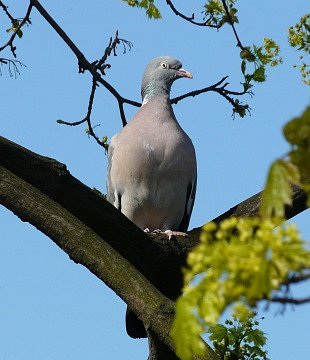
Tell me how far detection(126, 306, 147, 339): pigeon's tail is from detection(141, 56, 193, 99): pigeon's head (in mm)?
2295

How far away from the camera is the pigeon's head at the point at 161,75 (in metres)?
7.24

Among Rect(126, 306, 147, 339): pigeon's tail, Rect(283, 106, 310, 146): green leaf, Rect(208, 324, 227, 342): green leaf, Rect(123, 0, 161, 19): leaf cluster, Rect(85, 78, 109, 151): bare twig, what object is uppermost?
Rect(123, 0, 161, 19): leaf cluster

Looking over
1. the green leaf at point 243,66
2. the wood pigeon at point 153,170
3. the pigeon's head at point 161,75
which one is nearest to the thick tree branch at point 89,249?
the green leaf at point 243,66

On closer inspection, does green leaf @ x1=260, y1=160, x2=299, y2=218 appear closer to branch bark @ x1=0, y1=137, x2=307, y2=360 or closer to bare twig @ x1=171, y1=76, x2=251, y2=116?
branch bark @ x1=0, y1=137, x2=307, y2=360

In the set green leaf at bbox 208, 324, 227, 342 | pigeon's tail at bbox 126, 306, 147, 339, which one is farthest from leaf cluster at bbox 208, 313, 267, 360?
pigeon's tail at bbox 126, 306, 147, 339

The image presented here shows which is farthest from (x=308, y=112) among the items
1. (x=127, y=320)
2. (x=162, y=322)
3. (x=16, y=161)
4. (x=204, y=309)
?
(x=127, y=320)

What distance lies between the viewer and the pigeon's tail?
5.43 metres

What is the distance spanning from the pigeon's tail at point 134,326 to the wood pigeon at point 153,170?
3.64 ft

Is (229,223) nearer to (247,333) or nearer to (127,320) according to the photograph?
(247,333)

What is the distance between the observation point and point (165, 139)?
6.55 meters

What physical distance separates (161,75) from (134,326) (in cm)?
257

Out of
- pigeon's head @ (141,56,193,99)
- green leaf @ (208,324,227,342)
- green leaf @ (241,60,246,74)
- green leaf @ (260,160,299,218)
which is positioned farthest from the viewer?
pigeon's head @ (141,56,193,99)

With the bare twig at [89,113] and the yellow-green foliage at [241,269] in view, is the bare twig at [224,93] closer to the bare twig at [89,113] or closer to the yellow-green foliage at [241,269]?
the bare twig at [89,113]

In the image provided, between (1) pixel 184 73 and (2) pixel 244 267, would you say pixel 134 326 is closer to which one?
(1) pixel 184 73
